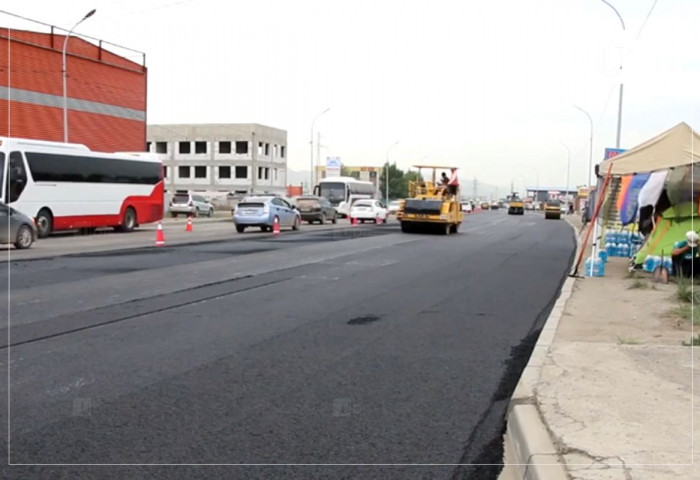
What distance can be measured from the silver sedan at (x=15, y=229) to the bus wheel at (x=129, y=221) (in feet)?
33.2

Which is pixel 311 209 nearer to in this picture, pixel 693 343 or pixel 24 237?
pixel 24 237

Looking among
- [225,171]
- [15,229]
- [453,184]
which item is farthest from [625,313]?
[225,171]

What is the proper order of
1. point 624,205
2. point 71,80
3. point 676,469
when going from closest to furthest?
point 676,469 → point 624,205 → point 71,80

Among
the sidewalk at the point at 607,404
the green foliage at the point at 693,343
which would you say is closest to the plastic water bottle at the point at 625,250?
the sidewalk at the point at 607,404

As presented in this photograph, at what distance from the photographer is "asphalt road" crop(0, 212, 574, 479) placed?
478cm

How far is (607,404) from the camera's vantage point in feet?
18.0

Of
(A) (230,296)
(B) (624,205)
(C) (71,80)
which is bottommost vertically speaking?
Answer: (A) (230,296)

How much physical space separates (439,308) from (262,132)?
266 feet

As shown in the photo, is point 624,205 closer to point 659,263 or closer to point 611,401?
point 659,263

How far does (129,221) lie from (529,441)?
1135 inches

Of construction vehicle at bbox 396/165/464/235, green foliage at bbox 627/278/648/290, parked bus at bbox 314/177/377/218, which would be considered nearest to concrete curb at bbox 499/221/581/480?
A: green foliage at bbox 627/278/648/290

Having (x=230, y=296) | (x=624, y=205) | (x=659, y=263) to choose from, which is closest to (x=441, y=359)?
(x=230, y=296)

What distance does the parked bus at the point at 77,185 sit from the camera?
2445 cm

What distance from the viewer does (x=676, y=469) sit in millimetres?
4094
